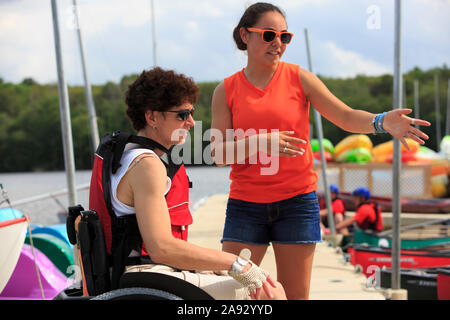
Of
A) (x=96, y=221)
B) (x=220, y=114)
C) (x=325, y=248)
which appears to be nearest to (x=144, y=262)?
(x=96, y=221)

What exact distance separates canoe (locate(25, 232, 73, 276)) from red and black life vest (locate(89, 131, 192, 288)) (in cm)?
347

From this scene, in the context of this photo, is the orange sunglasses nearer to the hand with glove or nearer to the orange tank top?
the orange tank top

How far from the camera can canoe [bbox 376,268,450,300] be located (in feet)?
20.6

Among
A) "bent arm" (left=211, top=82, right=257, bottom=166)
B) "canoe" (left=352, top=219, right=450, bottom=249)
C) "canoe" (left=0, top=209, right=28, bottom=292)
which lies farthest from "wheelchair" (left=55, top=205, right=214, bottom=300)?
"canoe" (left=352, top=219, right=450, bottom=249)

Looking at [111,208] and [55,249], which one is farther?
[55,249]

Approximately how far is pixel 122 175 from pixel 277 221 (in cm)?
77

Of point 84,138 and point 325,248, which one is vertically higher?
point 84,138

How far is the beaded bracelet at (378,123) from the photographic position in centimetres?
195

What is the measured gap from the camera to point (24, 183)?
6.44 meters

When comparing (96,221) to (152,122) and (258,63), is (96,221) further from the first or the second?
(258,63)

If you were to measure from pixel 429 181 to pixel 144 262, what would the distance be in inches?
627

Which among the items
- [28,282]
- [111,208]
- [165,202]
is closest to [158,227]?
[165,202]

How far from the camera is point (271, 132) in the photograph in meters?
2.07

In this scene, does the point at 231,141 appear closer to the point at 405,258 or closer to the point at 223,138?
the point at 223,138
